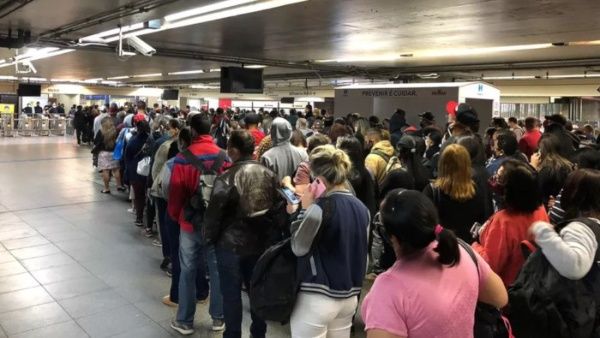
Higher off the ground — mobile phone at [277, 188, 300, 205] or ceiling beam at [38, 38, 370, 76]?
ceiling beam at [38, 38, 370, 76]

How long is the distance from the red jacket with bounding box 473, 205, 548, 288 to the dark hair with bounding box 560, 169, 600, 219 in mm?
285

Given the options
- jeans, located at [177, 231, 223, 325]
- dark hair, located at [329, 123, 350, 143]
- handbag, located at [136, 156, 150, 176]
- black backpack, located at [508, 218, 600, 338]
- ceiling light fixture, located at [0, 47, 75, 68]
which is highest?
ceiling light fixture, located at [0, 47, 75, 68]

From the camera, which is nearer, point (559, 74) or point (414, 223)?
point (414, 223)

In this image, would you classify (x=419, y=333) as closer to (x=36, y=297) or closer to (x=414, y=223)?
(x=414, y=223)

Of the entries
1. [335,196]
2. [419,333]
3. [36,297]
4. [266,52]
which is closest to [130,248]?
[36,297]

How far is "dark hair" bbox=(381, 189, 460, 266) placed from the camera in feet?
4.48

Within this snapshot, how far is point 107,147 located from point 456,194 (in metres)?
6.56

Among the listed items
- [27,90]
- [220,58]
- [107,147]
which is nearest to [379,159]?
[107,147]

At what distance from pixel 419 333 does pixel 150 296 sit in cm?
335

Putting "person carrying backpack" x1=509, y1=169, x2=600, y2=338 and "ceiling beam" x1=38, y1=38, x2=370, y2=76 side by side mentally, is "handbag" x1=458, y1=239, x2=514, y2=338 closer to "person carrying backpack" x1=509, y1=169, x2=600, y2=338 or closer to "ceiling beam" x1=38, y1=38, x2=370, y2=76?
"person carrying backpack" x1=509, y1=169, x2=600, y2=338

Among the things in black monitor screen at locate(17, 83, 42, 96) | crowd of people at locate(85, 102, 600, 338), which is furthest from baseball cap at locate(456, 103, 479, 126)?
black monitor screen at locate(17, 83, 42, 96)

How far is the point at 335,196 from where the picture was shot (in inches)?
84.5

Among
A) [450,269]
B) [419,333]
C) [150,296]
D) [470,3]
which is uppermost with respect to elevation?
[470,3]

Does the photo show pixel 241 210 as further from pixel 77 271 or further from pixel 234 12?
pixel 234 12
